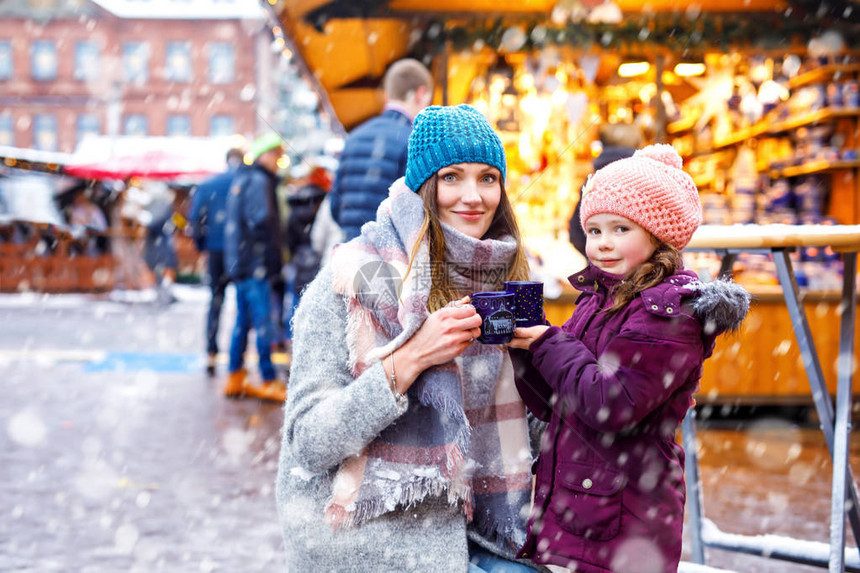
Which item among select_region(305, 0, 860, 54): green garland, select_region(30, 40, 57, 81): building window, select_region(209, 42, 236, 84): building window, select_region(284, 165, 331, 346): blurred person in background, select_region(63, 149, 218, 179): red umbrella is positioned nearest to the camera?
select_region(305, 0, 860, 54): green garland

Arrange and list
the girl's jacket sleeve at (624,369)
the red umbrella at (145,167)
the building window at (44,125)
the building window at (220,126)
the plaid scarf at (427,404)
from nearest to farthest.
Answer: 1. the girl's jacket sleeve at (624,369)
2. the plaid scarf at (427,404)
3. the red umbrella at (145,167)
4. the building window at (44,125)
5. the building window at (220,126)

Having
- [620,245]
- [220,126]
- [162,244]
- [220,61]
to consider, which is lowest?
[162,244]

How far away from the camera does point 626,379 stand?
1.82 metres

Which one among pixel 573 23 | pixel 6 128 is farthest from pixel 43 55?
pixel 573 23

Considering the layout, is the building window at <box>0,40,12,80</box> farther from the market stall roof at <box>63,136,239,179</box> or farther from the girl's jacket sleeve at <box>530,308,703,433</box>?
the girl's jacket sleeve at <box>530,308,703,433</box>

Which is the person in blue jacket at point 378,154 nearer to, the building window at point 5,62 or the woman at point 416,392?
the woman at point 416,392

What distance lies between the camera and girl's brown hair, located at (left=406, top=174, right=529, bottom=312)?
2.02 metres

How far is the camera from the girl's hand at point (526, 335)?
191cm

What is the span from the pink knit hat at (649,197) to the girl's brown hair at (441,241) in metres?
0.20

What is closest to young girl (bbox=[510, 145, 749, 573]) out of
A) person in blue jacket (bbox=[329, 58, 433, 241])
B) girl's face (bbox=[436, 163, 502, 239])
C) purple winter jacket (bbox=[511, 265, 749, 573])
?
purple winter jacket (bbox=[511, 265, 749, 573])

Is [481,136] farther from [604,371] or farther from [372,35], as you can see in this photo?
[372,35]

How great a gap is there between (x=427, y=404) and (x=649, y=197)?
2.17 ft

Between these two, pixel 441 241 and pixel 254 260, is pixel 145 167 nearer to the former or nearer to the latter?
pixel 254 260

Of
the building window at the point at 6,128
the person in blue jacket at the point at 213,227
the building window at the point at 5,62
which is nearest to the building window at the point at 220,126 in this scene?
the building window at the point at 6,128
